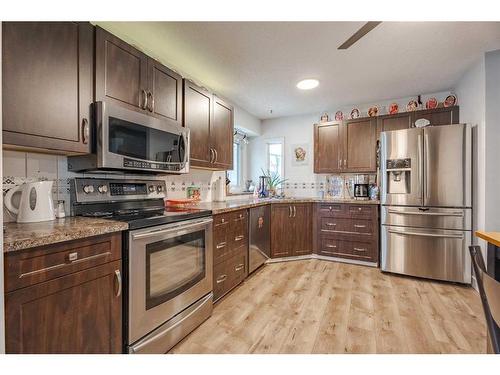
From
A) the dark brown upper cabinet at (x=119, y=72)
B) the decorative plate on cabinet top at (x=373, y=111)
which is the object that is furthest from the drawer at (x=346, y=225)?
the dark brown upper cabinet at (x=119, y=72)

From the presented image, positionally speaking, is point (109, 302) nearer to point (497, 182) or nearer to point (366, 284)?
point (366, 284)

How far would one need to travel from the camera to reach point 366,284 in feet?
8.82

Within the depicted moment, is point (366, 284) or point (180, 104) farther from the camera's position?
point (366, 284)

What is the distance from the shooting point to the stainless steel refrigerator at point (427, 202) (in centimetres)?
263

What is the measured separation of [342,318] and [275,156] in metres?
3.04

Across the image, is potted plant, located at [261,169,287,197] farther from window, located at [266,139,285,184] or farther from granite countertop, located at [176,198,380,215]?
granite countertop, located at [176,198,380,215]

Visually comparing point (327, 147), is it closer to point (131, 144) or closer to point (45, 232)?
point (131, 144)

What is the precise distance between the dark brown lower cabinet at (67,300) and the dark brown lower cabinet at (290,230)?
2.34 m

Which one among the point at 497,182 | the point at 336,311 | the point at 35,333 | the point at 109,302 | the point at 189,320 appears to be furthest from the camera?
the point at 497,182

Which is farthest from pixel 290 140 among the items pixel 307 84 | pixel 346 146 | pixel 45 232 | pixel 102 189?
pixel 45 232

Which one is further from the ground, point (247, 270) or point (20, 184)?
point (20, 184)
